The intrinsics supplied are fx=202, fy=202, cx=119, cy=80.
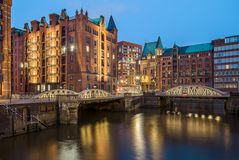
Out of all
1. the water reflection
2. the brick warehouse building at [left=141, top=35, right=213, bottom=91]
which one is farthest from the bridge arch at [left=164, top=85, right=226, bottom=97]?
the brick warehouse building at [left=141, top=35, right=213, bottom=91]

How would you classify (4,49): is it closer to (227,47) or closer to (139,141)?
(139,141)

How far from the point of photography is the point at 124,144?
29.2 m

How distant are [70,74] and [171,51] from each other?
81.2m

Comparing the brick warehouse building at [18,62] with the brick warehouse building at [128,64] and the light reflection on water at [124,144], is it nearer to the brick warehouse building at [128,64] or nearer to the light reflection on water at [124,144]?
the brick warehouse building at [128,64]

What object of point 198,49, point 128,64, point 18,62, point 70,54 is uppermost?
point 198,49

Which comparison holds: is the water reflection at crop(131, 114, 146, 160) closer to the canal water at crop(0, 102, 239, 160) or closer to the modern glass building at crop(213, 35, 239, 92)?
the canal water at crop(0, 102, 239, 160)

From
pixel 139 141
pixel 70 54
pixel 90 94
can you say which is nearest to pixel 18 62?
pixel 70 54

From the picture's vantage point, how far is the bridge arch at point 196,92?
65.0 m

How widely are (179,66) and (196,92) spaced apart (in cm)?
6654

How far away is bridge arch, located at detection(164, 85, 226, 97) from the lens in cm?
6501

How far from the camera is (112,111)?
65.6m

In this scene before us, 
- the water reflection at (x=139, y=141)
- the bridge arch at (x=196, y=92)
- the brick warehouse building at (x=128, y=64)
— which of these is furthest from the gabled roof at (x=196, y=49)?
the water reflection at (x=139, y=141)

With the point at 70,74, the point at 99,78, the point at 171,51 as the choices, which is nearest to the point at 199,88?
the point at 99,78

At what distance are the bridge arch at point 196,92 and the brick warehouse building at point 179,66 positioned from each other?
42.2m
